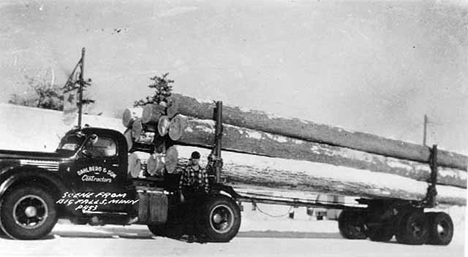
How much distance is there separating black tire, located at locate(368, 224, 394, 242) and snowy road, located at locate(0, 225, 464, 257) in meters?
0.45

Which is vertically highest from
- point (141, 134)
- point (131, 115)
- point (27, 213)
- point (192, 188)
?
point (131, 115)

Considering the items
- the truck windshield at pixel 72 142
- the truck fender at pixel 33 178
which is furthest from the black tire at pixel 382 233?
the truck fender at pixel 33 178

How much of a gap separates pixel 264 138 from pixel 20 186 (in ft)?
16.2

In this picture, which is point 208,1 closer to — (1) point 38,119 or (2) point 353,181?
(2) point 353,181

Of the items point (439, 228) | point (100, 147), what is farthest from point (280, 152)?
point (439, 228)

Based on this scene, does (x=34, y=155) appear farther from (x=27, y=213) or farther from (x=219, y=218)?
(x=219, y=218)

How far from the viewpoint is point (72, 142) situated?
9.72 meters

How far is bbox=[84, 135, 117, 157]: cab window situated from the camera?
956 cm

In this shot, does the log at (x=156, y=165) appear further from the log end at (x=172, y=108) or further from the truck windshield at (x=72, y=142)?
the truck windshield at (x=72, y=142)

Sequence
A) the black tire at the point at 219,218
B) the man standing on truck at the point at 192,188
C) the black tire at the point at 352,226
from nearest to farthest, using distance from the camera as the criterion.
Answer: the black tire at the point at 219,218, the man standing on truck at the point at 192,188, the black tire at the point at 352,226

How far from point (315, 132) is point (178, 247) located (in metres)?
4.38

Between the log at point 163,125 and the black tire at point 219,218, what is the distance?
5.21 ft

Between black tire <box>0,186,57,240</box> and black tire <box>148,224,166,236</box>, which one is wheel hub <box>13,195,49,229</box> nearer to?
black tire <box>0,186,57,240</box>

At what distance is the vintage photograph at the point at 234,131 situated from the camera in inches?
356
